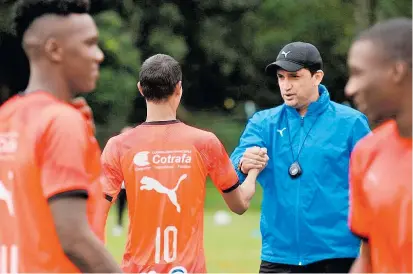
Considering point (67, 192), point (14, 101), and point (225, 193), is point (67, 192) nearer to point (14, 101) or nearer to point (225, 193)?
point (14, 101)

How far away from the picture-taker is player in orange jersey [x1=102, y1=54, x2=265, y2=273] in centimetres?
612

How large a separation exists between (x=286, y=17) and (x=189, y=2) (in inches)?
172

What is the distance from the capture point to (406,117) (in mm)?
4027

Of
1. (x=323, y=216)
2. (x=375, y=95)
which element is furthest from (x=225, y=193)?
(x=375, y=95)

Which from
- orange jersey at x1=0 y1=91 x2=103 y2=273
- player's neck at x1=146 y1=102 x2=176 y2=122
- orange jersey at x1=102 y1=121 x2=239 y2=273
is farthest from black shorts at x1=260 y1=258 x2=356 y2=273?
orange jersey at x1=0 y1=91 x2=103 y2=273

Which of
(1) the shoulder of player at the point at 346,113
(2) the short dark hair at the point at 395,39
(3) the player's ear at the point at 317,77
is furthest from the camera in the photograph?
(3) the player's ear at the point at 317,77

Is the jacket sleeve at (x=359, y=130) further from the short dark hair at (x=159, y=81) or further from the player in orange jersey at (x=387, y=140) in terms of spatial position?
the player in orange jersey at (x=387, y=140)

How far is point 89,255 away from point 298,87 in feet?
11.5

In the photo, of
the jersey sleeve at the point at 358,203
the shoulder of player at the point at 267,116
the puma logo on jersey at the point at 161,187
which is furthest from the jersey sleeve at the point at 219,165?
the jersey sleeve at the point at 358,203

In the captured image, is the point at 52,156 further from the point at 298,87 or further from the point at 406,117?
the point at 298,87

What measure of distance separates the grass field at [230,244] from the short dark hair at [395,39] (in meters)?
9.55

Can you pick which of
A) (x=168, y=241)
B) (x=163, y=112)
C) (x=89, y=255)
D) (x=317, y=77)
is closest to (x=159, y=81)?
(x=163, y=112)

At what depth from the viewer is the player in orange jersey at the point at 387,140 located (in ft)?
13.1

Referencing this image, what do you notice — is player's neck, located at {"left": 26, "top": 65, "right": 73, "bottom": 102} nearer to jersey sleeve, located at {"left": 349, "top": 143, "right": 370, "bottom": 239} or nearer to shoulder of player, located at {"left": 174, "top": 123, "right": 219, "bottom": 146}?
jersey sleeve, located at {"left": 349, "top": 143, "right": 370, "bottom": 239}
